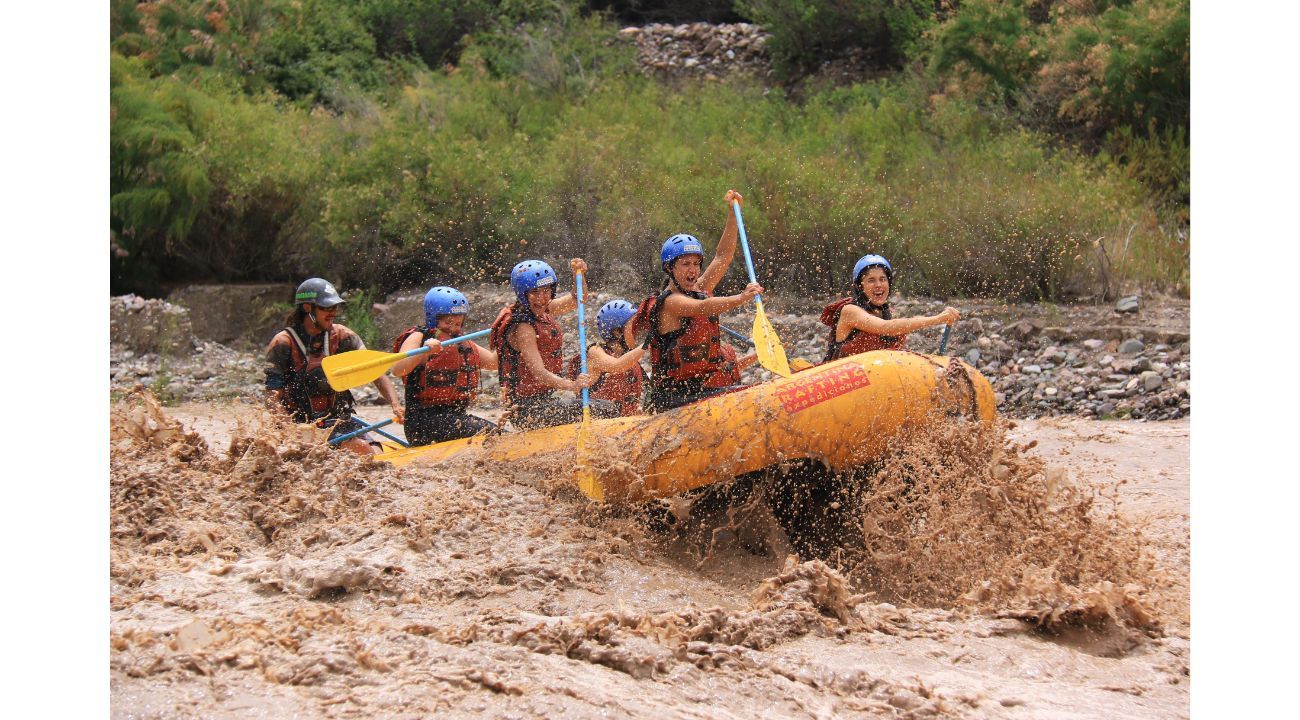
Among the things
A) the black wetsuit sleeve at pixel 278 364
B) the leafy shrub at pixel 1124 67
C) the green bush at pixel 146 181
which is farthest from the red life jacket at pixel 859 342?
the green bush at pixel 146 181

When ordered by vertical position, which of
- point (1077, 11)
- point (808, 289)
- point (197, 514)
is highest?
point (1077, 11)

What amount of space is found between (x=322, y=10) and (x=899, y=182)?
11086mm

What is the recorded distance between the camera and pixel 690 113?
15.8m

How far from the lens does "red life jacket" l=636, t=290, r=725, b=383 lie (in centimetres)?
607

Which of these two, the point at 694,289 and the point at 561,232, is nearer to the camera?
the point at 694,289

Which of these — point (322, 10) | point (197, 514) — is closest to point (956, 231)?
point (197, 514)

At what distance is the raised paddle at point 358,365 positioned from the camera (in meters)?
6.58

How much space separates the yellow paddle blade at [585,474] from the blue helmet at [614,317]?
49.6 inches

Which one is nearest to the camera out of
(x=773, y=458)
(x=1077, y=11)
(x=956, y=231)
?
(x=773, y=458)

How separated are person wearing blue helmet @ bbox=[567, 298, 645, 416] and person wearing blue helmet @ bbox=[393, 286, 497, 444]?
59cm

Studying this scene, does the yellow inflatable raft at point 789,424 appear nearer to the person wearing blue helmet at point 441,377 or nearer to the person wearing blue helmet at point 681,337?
Result: the person wearing blue helmet at point 681,337

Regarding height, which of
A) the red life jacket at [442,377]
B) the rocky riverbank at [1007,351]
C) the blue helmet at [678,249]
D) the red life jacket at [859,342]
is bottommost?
the rocky riverbank at [1007,351]

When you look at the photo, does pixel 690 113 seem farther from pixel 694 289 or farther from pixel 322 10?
pixel 694 289

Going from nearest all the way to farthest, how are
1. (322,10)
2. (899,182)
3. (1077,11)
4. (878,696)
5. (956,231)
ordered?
(878,696) → (956,231) → (899,182) → (1077,11) → (322,10)
